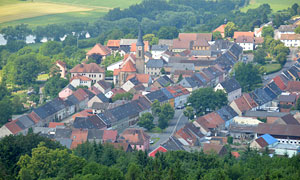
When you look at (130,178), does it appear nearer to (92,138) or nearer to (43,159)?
(43,159)

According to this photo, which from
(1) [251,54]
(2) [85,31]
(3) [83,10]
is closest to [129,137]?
(1) [251,54]

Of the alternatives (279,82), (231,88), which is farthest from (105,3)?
(231,88)

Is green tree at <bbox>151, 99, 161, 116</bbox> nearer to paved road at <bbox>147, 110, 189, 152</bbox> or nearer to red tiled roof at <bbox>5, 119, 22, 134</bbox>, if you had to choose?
paved road at <bbox>147, 110, 189, 152</bbox>

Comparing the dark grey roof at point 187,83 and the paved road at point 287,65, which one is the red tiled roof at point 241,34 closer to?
the paved road at point 287,65

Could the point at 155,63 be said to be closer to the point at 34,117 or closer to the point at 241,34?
the point at 241,34

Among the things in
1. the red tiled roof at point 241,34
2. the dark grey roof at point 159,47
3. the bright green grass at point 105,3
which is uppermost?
the red tiled roof at point 241,34

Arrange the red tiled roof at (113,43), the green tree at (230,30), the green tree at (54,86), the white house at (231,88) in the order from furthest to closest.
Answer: the green tree at (230,30)
the red tiled roof at (113,43)
the green tree at (54,86)
the white house at (231,88)

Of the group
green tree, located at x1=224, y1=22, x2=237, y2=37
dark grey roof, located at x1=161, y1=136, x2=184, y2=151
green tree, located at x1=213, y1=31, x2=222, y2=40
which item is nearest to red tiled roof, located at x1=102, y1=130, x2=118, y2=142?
dark grey roof, located at x1=161, y1=136, x2=184, y2=151

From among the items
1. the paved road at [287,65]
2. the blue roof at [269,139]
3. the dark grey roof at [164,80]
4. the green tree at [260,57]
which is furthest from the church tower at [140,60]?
the blue roof at [269,139]
